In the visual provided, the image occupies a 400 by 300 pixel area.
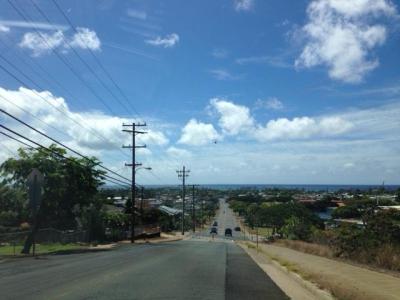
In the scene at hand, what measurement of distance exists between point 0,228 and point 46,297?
3675 cm

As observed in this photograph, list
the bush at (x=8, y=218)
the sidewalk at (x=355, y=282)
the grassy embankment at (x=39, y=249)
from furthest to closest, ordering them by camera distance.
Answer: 1. the bush at (x=8, y=218)
2. the grassy embankment at (x=39, y=249)
3. the sidewalk at (x=355, y=282)

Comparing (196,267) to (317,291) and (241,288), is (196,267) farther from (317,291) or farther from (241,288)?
(317,291)

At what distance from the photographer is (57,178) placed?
38.5 metres

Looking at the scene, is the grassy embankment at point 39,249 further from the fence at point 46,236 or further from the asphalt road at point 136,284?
the asphalt road at point 136,284

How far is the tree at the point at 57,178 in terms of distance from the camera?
38.2m

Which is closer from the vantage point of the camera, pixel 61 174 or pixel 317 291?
pixel 317 291

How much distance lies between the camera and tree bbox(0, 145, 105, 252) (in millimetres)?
38188

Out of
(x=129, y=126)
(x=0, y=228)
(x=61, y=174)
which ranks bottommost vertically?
(x=0, y=228)

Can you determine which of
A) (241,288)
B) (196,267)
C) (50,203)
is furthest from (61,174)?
(241,288)

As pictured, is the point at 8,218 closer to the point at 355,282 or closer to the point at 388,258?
the point at 388,258

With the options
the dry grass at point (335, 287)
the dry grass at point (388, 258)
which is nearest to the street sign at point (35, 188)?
the dry grass at point (335, 287)

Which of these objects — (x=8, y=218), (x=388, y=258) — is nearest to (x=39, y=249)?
(x=8, y=218)

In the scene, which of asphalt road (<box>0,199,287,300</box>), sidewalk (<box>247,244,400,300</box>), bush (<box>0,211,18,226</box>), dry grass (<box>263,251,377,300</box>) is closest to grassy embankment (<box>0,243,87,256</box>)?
bush (<box>0,211,18,226</box>)

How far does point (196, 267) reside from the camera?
19266 millimetres
